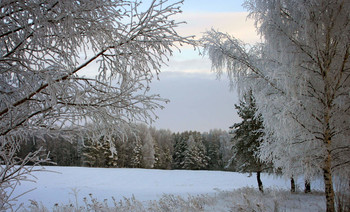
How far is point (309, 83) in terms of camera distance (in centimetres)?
563

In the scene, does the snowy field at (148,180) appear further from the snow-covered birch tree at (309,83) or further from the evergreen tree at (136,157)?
the evergreen tree at (136,157)

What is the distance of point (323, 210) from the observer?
5949 millimetres

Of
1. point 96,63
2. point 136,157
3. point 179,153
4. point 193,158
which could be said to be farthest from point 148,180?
point 179,153

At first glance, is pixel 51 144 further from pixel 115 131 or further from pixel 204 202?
pixel 115 131

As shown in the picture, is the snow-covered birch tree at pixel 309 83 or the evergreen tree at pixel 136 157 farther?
the evergreen tree at pixel 136 157

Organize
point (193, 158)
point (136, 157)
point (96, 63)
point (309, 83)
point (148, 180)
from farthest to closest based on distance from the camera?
point (193, 158), point (136, 157), point (148, 180), point (309, 83), point (96, 63)

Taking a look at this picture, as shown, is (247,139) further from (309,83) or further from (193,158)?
(193,158)

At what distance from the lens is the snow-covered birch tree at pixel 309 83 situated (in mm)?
5320

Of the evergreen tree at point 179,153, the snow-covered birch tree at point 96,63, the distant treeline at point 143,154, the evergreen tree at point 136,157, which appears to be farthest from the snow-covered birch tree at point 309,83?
the evergreen tree at point 179,153

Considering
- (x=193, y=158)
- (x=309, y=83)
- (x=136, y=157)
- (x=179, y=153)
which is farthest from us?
(x=179, y=153)

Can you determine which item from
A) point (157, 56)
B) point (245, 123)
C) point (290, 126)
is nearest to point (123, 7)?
point (157, 56)

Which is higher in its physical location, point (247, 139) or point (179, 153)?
point (247, 139)

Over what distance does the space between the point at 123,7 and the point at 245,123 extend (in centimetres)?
1088

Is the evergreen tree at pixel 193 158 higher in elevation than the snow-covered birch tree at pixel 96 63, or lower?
lower
